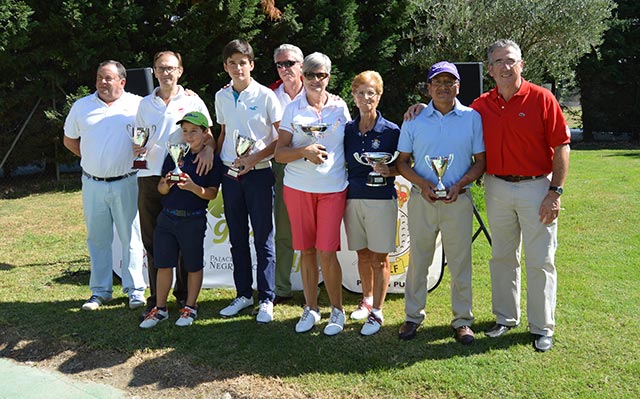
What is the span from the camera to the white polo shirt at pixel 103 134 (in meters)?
5.07

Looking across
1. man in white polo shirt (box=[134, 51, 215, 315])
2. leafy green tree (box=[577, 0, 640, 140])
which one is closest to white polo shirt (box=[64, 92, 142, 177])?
man in white polo shirt (box=[134, 51, 215, 315])

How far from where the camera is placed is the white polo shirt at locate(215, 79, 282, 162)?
464cm

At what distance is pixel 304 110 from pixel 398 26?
41.2ft

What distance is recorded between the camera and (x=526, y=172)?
13.5 feet

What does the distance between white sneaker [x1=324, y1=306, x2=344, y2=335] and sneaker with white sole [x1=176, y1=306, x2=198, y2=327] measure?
1.12 meters

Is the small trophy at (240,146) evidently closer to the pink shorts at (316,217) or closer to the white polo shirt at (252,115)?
the white polo shirt at (252,115)

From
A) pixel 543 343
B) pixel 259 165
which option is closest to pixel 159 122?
pixel 259 165

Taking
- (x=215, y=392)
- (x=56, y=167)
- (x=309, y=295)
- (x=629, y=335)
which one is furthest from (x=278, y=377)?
(x=56, y=167)

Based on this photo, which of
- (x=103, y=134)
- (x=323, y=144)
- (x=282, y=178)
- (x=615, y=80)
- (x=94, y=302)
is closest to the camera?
(x=323, y=144)

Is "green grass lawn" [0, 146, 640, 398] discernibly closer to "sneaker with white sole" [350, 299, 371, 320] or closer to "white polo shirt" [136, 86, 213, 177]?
"sneaker with white sole" [350, 299, 371, 320]

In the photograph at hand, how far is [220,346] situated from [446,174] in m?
2.05

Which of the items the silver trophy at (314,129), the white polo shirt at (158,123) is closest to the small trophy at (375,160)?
the silver trophy at (314,129)

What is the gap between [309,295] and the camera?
15.5 ft

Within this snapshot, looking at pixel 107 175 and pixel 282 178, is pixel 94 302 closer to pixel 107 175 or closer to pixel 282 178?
pixel 107 175
